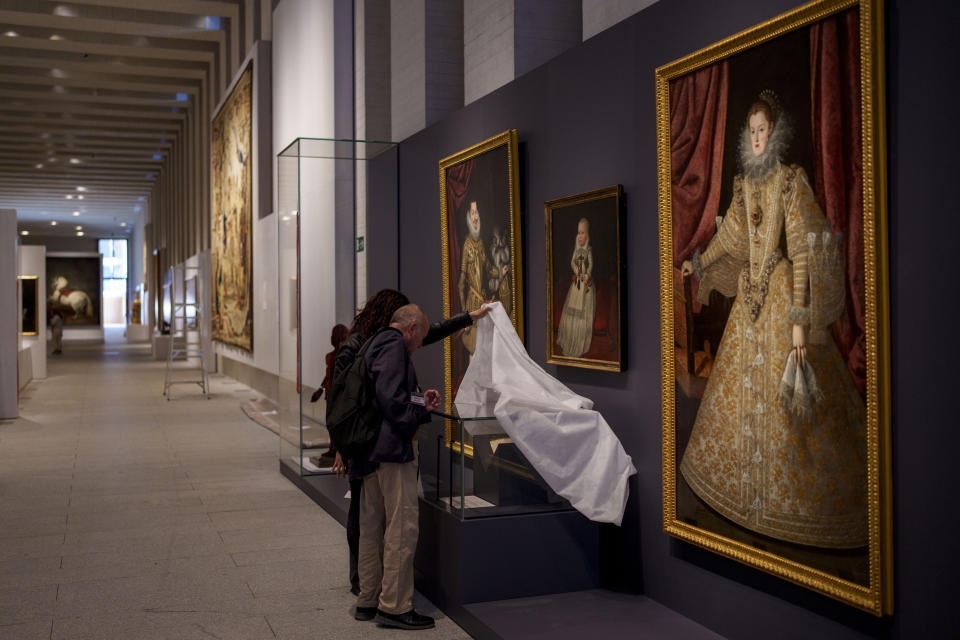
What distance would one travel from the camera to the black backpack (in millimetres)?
4598

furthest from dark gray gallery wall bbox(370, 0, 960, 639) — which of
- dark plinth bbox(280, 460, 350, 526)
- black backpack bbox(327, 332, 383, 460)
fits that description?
black backpack bbox(327, 332, 383, 460)

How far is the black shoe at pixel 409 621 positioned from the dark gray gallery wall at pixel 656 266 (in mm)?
999

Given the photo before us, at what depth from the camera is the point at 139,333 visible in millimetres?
42500

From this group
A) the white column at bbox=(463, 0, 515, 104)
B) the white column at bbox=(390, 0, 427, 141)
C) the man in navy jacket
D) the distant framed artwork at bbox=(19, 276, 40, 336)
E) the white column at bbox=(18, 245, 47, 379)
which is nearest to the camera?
the man in navy jacket

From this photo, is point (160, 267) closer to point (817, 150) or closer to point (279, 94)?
point (279, 94)

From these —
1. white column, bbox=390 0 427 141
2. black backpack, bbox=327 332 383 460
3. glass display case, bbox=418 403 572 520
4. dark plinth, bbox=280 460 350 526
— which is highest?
white column, bbox=390 0 427 141

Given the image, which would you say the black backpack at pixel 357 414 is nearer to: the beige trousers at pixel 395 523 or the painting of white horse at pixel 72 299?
the beige trousers at pixel 395 523

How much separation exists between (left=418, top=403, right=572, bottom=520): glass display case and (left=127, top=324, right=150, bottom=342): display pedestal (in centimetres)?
3987

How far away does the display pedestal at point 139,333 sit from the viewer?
42.4 meters

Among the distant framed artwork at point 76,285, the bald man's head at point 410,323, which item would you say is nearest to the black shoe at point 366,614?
the bald man's head at point 410,323

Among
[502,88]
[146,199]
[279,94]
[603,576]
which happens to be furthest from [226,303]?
[146,199]

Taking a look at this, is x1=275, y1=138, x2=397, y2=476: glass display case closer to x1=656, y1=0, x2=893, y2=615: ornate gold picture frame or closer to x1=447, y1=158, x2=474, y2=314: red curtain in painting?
x1=447, y1=158, x2=474, y2=314: red curtain in painting

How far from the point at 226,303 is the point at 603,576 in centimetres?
1527

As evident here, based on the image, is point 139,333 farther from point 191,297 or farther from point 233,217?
point 233,217
